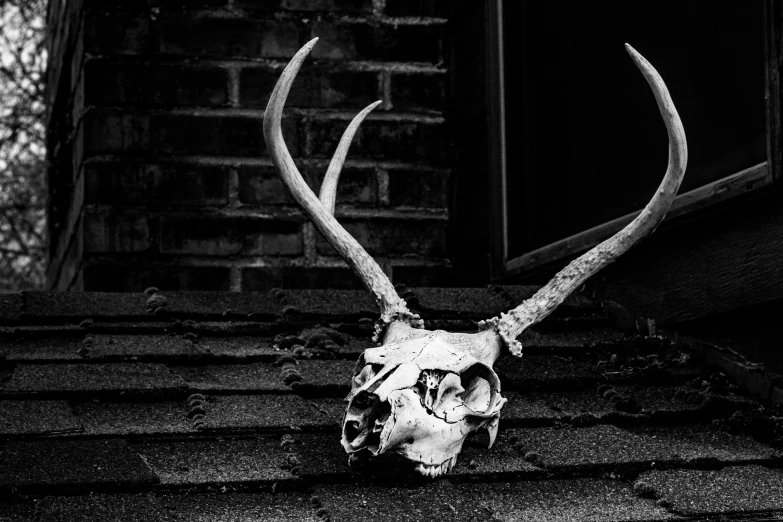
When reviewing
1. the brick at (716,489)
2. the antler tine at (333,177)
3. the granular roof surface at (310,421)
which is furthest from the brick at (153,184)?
the brick at (716,489)

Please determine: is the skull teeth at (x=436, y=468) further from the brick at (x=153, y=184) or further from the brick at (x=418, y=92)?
the brick at (x=418, y=92)

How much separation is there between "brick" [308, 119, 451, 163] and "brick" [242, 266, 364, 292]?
18.4 inches

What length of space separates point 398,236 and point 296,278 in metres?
0.45

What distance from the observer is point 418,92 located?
4719mm

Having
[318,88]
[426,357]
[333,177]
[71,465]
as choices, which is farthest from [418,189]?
[71,465]

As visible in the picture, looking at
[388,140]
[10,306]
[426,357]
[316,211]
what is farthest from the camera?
[388,140]

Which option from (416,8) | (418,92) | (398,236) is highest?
(416,8)

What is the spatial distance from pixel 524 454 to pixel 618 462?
205 mm

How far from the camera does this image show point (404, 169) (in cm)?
465

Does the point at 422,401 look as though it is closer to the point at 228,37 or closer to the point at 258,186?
the point at 258,186

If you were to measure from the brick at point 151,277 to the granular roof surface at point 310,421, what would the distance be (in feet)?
2.78

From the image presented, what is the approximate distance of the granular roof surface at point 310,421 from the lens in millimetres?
2225

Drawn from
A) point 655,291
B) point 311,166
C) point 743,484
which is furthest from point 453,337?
point 311,166

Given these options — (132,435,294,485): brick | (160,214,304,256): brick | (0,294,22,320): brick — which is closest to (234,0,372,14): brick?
(160,214,304,256): brick
